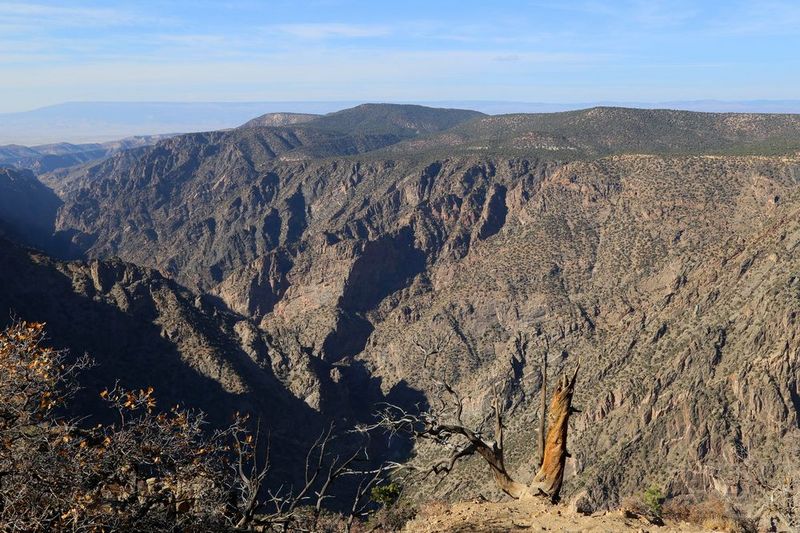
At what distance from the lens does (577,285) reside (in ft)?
347

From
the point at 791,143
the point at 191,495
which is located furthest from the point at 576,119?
the point at 191,495

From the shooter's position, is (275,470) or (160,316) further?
(160,316)

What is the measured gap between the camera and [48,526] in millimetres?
10117

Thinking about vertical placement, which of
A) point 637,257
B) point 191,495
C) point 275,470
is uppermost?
point 191,495

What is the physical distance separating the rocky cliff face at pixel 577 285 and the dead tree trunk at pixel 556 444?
558 centimetres

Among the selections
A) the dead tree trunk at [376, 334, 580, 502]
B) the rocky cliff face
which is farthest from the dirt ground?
the rocky cliff face

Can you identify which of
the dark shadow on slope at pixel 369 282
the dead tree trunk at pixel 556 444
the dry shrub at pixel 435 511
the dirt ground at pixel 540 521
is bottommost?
the dark shadow on slope at pixel 369 282

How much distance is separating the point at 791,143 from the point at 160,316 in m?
117

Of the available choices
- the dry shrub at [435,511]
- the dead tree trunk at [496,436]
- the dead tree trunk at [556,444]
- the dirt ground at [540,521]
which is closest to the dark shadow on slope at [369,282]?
the dry shrub at [435,511]

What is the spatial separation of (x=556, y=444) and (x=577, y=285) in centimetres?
9489

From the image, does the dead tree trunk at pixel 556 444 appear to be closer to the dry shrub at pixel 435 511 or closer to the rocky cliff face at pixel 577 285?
the dry shrub at pixel 435 511

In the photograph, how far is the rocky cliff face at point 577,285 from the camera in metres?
60.0

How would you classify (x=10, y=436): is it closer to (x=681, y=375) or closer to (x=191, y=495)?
(x=191, y=495)

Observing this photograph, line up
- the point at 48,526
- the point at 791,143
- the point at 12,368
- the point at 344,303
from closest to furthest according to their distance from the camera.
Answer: the point at 48,526 < the point at 12,368 < the point at 791,143 < the point at 344,303
